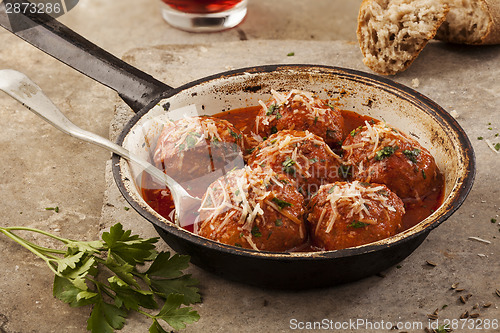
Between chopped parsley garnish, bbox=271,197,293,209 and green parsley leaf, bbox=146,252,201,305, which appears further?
green parsley leaf, bbox=146,252,201,305

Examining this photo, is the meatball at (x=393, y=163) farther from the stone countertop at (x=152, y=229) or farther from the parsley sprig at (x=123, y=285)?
the parsley sprig at (x=123, y=285)

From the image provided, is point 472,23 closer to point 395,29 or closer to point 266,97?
point 395,29

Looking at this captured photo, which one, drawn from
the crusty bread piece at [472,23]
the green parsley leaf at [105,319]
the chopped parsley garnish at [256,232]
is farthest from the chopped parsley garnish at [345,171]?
the crusty bread piece at [472,23]

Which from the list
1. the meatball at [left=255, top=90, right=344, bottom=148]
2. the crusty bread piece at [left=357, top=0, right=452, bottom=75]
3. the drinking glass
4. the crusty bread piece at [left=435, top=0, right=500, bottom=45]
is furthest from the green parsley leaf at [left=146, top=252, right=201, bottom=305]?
the drinking glass

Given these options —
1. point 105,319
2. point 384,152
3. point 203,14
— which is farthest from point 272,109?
point 203,14

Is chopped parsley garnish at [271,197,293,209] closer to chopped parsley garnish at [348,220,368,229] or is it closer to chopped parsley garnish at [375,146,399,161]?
chopped parsley garnish at [348,220,368,229]

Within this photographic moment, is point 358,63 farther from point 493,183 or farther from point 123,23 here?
point 123,23
